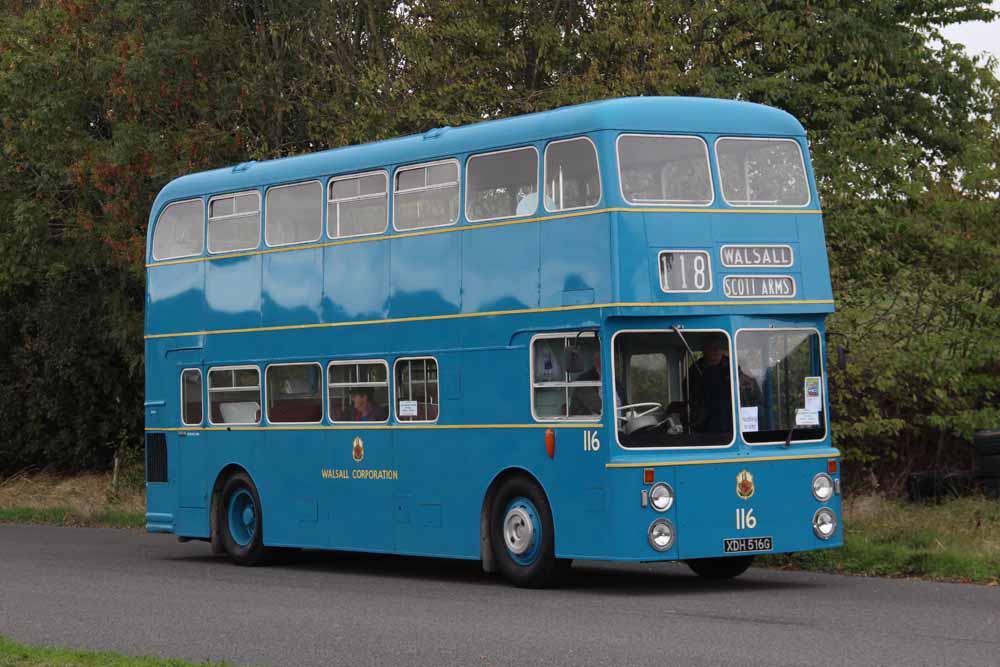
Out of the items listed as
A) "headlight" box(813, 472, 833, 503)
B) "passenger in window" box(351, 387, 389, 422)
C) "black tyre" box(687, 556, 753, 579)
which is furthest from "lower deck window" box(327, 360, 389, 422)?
"headlight" box(813, 472, 833, 503)

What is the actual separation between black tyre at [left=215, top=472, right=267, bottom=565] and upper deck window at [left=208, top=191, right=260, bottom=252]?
2.62 m

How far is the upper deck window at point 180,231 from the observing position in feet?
71.3

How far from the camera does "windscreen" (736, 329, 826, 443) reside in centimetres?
1633

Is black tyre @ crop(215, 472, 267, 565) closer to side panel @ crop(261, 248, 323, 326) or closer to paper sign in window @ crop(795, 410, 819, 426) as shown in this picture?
side panel @ crop(261, 248, 323, 326)

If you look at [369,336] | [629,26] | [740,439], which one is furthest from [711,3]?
[740,439]

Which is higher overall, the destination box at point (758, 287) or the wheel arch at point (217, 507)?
the destination box at point (758, 287)

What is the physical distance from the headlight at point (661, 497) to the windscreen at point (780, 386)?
3.11 ft

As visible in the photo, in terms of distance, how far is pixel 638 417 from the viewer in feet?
52.7

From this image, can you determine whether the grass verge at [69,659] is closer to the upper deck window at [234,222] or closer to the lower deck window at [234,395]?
the lower deck window at [234,395]

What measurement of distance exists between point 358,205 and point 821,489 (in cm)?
574

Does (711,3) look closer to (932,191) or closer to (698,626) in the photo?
(932,191)

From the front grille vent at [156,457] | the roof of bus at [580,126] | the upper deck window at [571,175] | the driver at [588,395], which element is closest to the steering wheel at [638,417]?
the driver at [588,395]

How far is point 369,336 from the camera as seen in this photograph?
749 inches

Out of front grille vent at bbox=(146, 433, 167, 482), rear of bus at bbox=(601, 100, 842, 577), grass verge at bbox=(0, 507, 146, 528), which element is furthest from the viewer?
grass verge at bbox=(0, 507, 146, 528)
